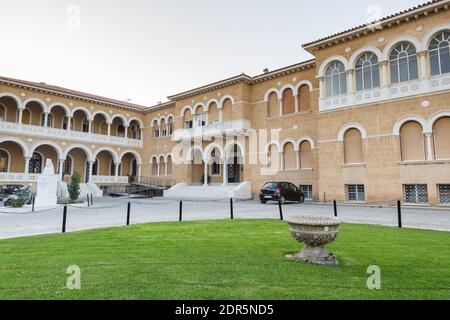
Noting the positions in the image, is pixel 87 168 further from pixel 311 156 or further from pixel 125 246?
pixel 125 246

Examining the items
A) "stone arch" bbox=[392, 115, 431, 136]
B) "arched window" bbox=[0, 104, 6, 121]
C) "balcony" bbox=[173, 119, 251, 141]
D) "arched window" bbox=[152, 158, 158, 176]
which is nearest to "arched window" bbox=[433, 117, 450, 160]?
"stone arch" bbox=[392, 115, 431, 136]

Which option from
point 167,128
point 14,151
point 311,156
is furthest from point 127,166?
point 311,156

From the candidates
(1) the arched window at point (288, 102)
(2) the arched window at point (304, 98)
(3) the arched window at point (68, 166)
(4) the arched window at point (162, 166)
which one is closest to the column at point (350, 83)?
(2) the arched window at point (304, 98)

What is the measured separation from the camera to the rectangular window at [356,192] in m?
17.9

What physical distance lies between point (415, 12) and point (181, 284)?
1864 centimetres

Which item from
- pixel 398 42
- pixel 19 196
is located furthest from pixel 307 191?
pixel 19 196

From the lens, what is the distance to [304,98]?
74.5 feet

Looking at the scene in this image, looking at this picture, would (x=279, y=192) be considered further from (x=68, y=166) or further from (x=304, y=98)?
(x=68, y=166)

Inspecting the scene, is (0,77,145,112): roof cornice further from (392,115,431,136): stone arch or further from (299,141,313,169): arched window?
(392,115,431,136): stone arch

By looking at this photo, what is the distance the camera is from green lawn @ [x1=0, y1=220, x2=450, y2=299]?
3.82 metres

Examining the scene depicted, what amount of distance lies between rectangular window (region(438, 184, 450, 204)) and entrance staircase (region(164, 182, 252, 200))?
12.9 meters

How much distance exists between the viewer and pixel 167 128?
34062 millimetres

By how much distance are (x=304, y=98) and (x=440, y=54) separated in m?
8.79

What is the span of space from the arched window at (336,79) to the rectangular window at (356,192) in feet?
19.3
